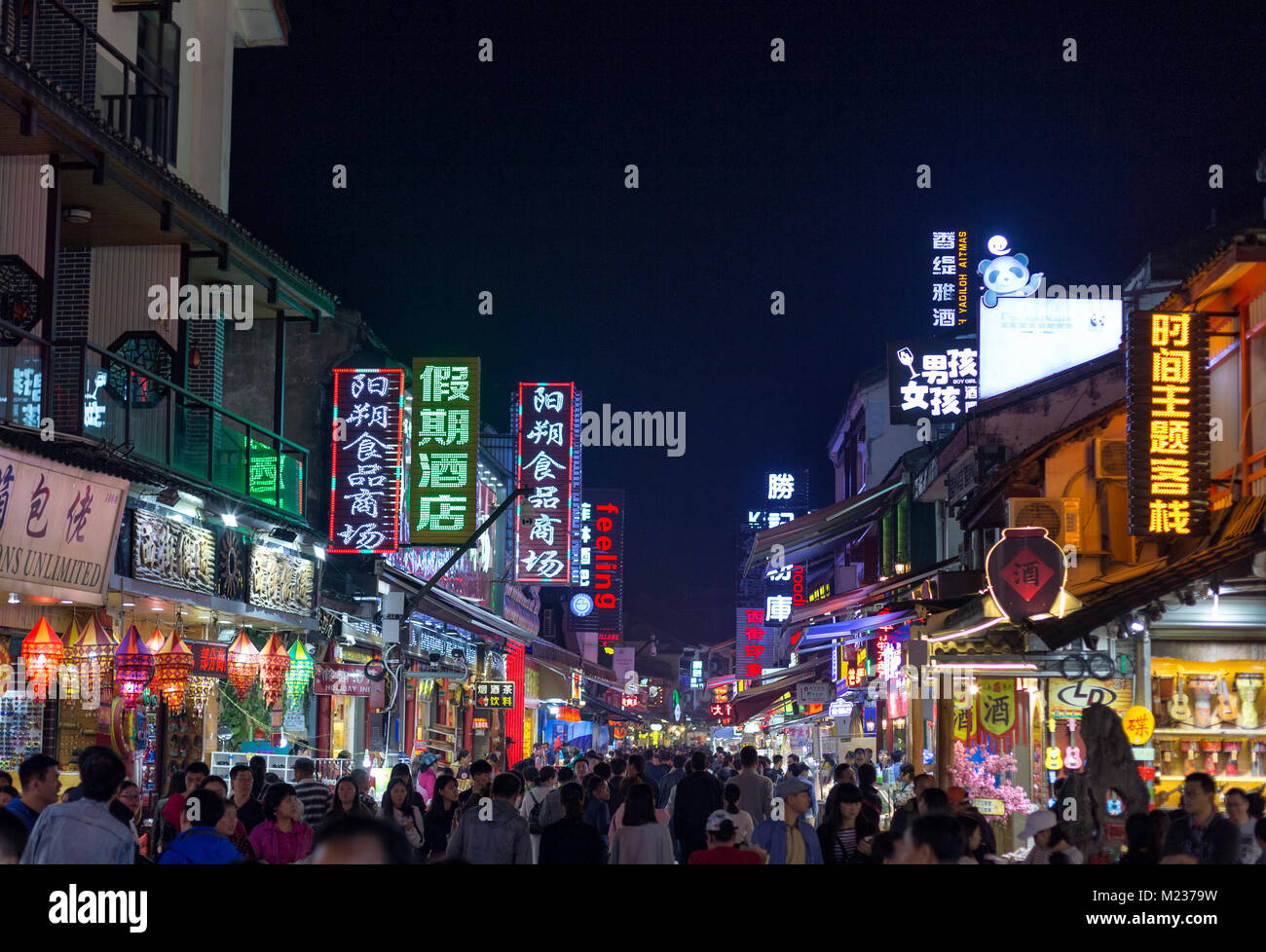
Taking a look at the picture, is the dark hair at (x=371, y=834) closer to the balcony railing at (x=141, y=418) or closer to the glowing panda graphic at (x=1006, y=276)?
the balcony railing at (x=141, y=418)

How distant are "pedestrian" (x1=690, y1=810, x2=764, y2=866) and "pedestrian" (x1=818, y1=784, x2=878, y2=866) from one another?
2643 millimetres

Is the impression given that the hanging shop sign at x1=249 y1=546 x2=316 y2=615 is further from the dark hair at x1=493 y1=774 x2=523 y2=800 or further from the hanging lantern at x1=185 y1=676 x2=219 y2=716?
the dark hair at x1=493 y1=774 x2=523 y2=800

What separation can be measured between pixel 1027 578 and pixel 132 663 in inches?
405

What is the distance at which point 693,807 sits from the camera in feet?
52.2

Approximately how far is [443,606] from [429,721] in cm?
801

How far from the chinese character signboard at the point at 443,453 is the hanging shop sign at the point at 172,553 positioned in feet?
26.7

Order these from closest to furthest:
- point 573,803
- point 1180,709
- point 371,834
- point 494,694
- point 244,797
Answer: point 371,834 → point 573,803 → point 244,797 → point 1180,709 → point 494,694

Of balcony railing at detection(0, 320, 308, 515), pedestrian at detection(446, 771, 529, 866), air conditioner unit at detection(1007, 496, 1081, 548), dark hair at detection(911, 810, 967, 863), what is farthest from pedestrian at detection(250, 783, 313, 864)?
air conditioner unit at detection(1007, 496, 1081, 548)

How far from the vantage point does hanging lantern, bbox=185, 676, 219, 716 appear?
19609mm

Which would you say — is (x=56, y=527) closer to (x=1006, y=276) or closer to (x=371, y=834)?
(x=371, y=834)

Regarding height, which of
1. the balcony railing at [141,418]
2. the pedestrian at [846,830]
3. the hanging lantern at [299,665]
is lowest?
the pedestrian at [846,830]

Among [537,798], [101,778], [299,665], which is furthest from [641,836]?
[299,665]

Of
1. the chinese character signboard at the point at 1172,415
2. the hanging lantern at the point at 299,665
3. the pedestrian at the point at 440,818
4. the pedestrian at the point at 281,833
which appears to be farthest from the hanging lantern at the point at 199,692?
the chinese character signboard at the point at 1172,415

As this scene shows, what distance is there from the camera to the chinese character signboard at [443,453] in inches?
1075
